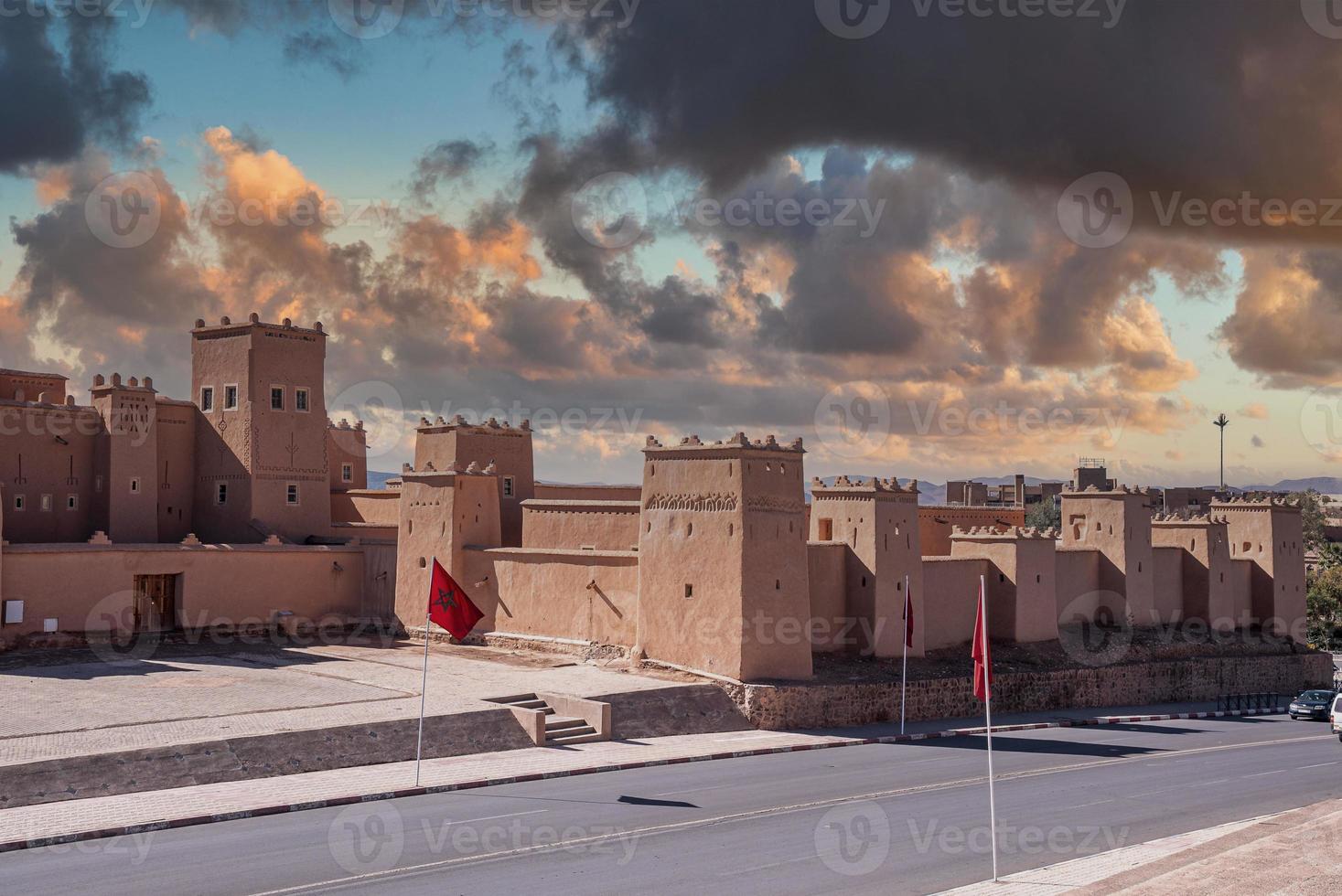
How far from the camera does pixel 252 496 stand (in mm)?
41219

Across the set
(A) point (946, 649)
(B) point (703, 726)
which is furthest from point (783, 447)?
(A) point (946, 649)

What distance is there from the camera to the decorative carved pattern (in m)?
30.9

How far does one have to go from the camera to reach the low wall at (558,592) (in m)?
33.4

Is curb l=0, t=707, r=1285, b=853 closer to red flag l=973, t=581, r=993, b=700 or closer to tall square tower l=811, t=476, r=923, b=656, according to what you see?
tall square tower l=811, t=476, r=923, b=656

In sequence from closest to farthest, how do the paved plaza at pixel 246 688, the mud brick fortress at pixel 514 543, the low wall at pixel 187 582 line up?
the paved plaza at pixel 246 688 → the mud brick fortress at pixel 514 543 → the low wall at pixel 187 582

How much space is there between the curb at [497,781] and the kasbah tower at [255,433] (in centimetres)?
2065

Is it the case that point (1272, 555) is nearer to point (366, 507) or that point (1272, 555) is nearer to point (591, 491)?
point (591, 491)

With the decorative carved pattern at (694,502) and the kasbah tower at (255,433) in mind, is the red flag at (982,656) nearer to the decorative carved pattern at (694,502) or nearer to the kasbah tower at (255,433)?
the decorative carved pattern at (694,502)

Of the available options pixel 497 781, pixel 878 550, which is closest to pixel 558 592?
pixel 878 550

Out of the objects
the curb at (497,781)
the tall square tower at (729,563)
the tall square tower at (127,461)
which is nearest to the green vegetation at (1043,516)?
the curb at (497,781)

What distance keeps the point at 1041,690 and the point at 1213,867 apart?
2149cm

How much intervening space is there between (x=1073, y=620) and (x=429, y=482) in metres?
21.9

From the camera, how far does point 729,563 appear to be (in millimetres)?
30547

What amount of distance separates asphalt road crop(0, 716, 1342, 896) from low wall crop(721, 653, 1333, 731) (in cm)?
238
